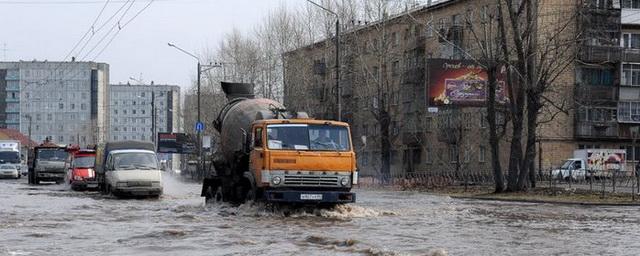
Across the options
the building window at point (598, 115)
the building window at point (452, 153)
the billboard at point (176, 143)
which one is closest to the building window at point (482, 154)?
the building window at point (452, 153)

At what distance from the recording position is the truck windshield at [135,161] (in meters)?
32.6

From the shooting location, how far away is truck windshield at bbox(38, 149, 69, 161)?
55.1 metres

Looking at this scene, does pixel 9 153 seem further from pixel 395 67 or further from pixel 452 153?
pixel 452 153

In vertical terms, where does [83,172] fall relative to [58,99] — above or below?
below

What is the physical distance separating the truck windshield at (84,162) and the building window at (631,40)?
37.8m

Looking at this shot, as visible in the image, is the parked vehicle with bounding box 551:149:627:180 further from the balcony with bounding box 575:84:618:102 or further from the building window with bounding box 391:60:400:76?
the building window with bounding box 391:60:400:76

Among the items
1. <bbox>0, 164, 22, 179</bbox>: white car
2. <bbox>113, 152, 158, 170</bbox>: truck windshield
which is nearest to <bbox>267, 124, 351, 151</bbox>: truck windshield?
<bbox>113, 152, 158, 170</bbox>: truck windshield

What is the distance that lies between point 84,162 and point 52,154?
1132 centimetres

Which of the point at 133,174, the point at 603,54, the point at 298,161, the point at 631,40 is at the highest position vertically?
the point at 631,40

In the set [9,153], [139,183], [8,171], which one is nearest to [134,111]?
[9,153]

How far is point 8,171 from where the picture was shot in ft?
234

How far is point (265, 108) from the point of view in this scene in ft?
79.6

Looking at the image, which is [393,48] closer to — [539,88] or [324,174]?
[539,88]

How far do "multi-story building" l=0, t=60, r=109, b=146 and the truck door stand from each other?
12602 centimetres
